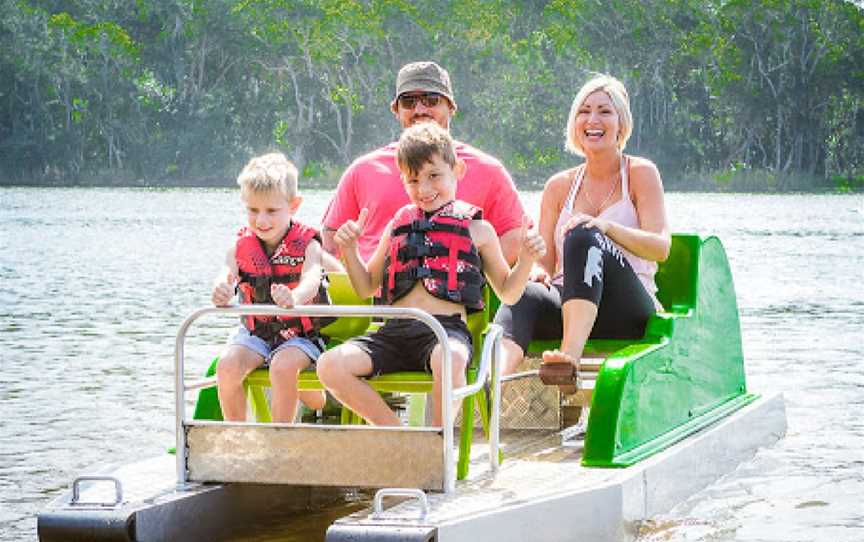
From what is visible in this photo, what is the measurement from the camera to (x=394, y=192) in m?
8.06

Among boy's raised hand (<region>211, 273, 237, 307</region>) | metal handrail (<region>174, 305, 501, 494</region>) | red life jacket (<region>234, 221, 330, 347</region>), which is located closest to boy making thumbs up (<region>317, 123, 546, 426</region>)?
metal handrail (<region>174, 305, 501, 494</region>)

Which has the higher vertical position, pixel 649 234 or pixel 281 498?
pixel 649 234

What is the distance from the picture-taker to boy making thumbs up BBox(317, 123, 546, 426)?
20.5ft

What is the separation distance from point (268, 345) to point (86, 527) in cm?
96

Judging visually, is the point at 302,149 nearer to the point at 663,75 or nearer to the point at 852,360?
the point at 663,75

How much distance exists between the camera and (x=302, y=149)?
9388 cm

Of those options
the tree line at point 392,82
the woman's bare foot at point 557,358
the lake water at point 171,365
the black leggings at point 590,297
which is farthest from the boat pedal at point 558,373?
the tree line at point 392,82

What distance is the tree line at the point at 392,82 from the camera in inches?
3533

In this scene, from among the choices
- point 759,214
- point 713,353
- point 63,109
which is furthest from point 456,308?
point 63,109

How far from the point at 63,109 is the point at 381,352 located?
282 ft

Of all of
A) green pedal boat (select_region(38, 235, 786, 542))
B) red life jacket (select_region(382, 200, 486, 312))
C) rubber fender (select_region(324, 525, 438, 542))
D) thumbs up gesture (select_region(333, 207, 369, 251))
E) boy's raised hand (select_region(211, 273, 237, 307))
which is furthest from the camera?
red life jacket (select_region(382, 200, 486, 312))

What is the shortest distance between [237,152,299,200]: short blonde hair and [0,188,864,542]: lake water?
Result: 4.00ft

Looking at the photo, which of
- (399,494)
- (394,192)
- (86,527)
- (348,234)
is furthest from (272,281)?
(394,192)

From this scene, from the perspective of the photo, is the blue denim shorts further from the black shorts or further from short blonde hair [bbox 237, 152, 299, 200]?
short blonde hair [bbox 237, 152, 299, 200]
